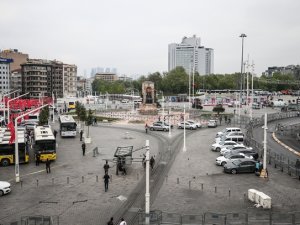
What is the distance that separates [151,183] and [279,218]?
35.1ft

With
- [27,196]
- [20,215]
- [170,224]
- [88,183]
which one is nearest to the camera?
[170,224]

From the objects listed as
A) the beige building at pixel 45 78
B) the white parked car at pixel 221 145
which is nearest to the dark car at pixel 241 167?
the white parked car at pixel 221 145

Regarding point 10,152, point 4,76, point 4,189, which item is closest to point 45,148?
point 10,152

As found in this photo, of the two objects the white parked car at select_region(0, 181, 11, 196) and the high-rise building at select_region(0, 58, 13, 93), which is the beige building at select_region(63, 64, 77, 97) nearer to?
the high-rise building at select_region(0, 58, 13, 93)

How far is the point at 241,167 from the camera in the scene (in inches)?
1212

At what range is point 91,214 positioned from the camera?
68.1 feet

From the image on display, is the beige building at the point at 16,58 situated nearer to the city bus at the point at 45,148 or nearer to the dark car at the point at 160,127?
the dark car at the point at 160,127

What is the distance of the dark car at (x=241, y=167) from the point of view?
3067 cm

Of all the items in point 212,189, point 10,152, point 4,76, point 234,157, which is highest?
point 4,76

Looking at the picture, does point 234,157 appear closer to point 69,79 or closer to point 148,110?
point 148,110

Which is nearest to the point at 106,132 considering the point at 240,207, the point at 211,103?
the point at 240,207

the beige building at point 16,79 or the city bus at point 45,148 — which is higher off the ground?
the beige building at point 16,79

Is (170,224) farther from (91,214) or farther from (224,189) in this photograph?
(224,189)

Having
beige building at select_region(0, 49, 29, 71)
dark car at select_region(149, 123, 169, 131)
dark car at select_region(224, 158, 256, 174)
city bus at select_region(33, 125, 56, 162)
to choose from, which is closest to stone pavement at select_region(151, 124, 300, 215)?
dark car at select_region(224, 158, 256, 174)
